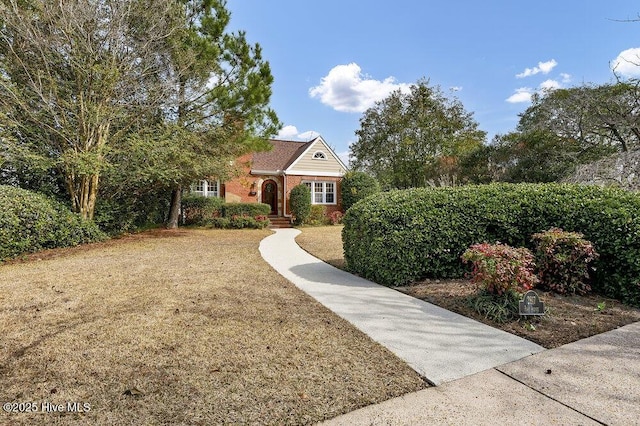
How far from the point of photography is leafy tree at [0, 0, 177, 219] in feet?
27.7

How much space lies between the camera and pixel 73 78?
30.7 ft

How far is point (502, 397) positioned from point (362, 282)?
346cm

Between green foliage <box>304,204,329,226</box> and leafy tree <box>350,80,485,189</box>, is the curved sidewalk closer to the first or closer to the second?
green foliage <box>304,204,329,226</box>

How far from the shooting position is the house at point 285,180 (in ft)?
61.7

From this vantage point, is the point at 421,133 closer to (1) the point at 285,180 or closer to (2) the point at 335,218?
(2) the point at 335,218

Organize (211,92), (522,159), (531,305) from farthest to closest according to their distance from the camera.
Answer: (522,159)
(211,92)
(531,305)

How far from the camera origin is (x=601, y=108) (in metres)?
13.4

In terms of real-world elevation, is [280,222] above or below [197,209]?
below

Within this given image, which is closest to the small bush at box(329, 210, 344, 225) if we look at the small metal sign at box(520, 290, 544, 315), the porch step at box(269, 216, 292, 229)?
the porch step at box(269, 216, 292, 229)

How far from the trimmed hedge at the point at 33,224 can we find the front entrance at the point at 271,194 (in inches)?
442

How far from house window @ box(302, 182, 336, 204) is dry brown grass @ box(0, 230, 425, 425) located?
1433 centimetres

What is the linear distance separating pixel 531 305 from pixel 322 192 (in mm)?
16418

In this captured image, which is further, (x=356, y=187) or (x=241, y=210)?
(x=356, y=187)

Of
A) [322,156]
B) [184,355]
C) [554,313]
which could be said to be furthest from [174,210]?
[554,313]
